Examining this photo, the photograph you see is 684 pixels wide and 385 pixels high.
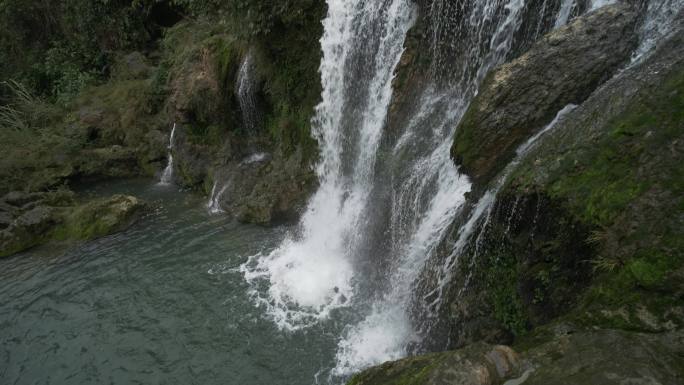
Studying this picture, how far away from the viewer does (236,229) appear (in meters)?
9.58

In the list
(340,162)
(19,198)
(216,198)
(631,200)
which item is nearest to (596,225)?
(631,200)

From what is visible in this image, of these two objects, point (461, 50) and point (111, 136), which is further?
point (111, 136)

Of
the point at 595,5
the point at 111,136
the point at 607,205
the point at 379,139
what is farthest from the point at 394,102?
the point at 111,136

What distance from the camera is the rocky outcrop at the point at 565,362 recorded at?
88.0 inches

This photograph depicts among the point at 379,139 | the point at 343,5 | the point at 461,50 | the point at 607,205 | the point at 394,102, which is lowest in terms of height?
the point at 607,205

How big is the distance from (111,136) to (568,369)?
16.0 meters

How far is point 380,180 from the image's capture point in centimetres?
770

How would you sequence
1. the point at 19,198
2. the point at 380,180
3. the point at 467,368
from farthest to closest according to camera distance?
the point at 19,198
the point at 380,180
the point at 467,368

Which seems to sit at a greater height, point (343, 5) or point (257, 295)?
point (343, 5)

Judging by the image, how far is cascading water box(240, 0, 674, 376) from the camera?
5.84 metres

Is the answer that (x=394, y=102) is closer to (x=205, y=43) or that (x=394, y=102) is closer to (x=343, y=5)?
Answer: (x=343, y=5)

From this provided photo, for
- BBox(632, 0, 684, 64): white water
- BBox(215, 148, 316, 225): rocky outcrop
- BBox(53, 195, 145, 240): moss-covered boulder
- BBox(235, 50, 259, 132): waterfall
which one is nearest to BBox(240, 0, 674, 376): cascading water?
BBox(215, 148, 316, 225): rocky outcrop

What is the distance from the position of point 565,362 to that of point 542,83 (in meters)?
3.36

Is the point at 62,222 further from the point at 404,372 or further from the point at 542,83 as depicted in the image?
the point at 542,83
